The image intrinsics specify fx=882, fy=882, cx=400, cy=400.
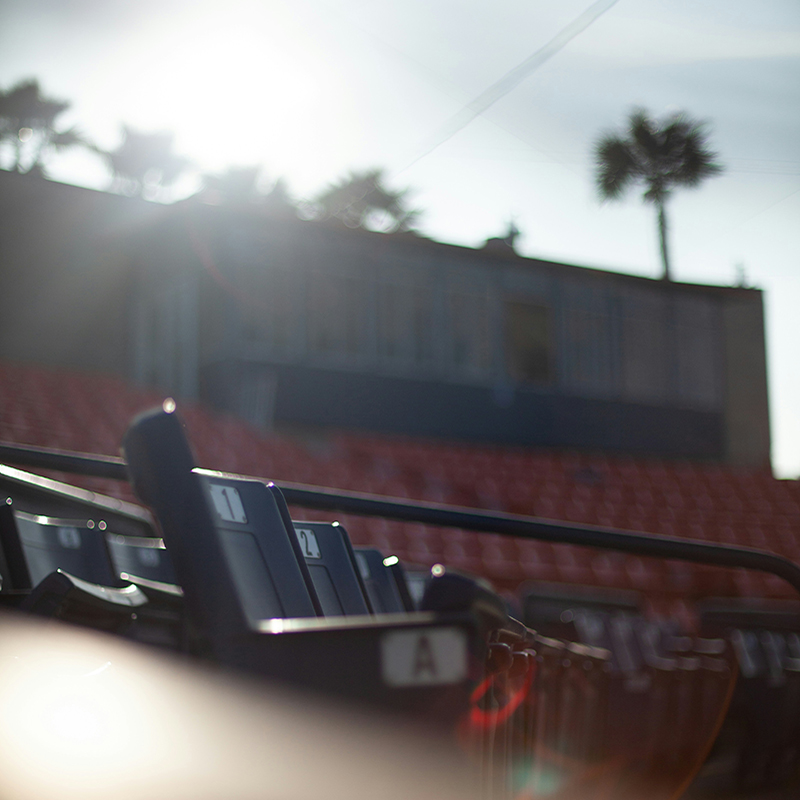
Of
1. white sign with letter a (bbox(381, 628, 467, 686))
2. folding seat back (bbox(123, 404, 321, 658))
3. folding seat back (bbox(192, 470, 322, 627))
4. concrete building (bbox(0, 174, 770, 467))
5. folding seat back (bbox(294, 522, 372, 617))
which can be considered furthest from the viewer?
concrete building (bbox(0, 174, 770, 467))

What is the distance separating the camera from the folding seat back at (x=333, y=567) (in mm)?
1796

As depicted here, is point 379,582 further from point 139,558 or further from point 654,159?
point 654,159

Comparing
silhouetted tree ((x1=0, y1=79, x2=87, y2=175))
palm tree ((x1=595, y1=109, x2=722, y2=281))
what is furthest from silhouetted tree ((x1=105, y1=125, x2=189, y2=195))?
palm tree ((x1=595, y1=109, x2=722, y2=281))

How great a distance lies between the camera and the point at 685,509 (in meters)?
12.5

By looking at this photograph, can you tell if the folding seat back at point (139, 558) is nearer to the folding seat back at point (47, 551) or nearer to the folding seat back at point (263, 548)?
the folding seat back at point (47, 551)

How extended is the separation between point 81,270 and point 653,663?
34.7ft

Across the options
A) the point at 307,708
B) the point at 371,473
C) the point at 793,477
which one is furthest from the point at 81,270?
the point at 307,708

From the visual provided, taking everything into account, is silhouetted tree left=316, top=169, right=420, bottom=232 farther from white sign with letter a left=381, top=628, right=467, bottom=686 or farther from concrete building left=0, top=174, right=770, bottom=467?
white sign with letter a left=381, top=628, right=467, bottom=686

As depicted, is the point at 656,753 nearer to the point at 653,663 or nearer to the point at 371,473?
the point at 653,663

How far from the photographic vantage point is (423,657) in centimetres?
88

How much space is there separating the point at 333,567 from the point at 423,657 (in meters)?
1.01

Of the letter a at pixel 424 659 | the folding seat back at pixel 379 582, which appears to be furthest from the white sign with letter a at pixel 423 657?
the folding seat back at pixel 379 582

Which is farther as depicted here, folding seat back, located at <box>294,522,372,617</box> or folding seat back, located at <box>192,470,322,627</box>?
folding seat back, located at <box>294,522,372,617</box>

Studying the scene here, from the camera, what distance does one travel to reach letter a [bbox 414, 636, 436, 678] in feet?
2.88
